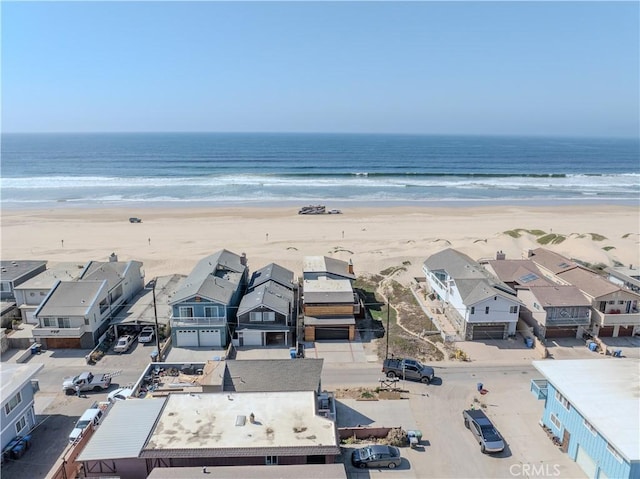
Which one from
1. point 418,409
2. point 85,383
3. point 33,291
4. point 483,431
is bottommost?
point 418,409

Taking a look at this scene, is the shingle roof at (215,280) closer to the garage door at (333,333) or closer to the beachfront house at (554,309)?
the garage door at (333,333)

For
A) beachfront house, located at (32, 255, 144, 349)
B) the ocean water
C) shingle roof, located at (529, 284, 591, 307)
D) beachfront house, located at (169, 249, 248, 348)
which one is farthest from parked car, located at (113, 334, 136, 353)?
the ocean water

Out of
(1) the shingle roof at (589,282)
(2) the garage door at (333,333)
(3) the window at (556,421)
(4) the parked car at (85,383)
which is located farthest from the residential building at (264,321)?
(1) the shingle roof at (589,282)

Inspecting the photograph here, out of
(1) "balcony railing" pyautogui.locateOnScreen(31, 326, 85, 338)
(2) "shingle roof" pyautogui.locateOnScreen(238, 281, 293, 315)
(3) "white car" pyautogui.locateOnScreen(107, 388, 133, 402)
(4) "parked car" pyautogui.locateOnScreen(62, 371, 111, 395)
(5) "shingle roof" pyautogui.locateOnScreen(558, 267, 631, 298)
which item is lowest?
(4) "parked car" pyautogui.locateOnScreen(62, 371, 111, 395)

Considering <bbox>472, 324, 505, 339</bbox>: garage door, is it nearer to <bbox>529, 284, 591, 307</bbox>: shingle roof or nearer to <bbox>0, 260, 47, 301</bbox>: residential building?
<bbox>529, 284, 591, 307</bbox>: shingle roof

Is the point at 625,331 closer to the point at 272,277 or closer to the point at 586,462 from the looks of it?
the point at 586,462

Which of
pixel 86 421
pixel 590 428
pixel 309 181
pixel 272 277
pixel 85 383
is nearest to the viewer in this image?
pixel 590 428

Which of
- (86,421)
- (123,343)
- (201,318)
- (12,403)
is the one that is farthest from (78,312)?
(86,421)
